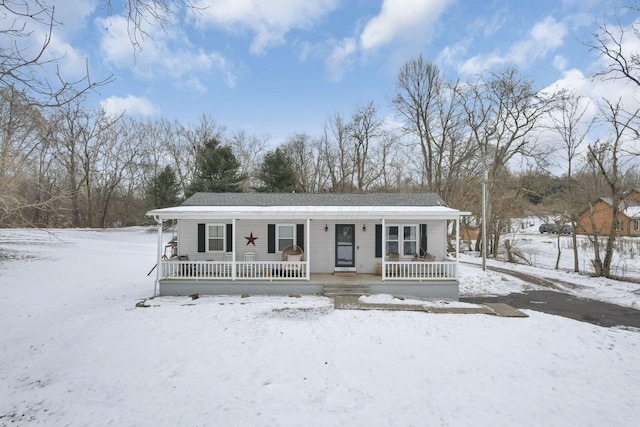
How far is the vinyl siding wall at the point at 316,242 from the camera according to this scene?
11609 mm

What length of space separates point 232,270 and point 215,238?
1.76 metres

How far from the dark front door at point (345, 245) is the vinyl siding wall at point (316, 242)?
0.15 m

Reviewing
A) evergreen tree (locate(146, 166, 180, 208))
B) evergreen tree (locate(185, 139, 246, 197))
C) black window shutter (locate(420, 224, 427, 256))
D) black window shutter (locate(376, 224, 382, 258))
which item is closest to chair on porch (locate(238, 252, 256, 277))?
black window shutter (locate(376, 224, 382, 258))

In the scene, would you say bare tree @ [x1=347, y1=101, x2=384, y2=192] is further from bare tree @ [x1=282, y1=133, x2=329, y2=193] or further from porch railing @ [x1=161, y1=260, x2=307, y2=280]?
porch railing @ [x1=161, y1=260, x2=307, y2=280]

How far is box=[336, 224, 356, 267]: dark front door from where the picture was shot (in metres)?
11.7

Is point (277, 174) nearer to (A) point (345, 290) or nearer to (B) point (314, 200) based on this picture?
(B) point (314, 200)

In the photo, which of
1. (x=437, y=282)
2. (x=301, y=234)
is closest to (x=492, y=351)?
(x=437, y=282)

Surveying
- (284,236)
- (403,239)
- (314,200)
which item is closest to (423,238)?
(403,239)

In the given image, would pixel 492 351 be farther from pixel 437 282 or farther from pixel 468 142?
pixel 468 142

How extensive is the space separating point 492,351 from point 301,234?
282 inches

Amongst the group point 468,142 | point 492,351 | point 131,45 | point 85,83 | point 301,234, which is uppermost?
point 468,142

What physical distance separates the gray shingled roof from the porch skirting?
3368mm

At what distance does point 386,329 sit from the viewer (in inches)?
281

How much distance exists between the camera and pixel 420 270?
10430 mm
